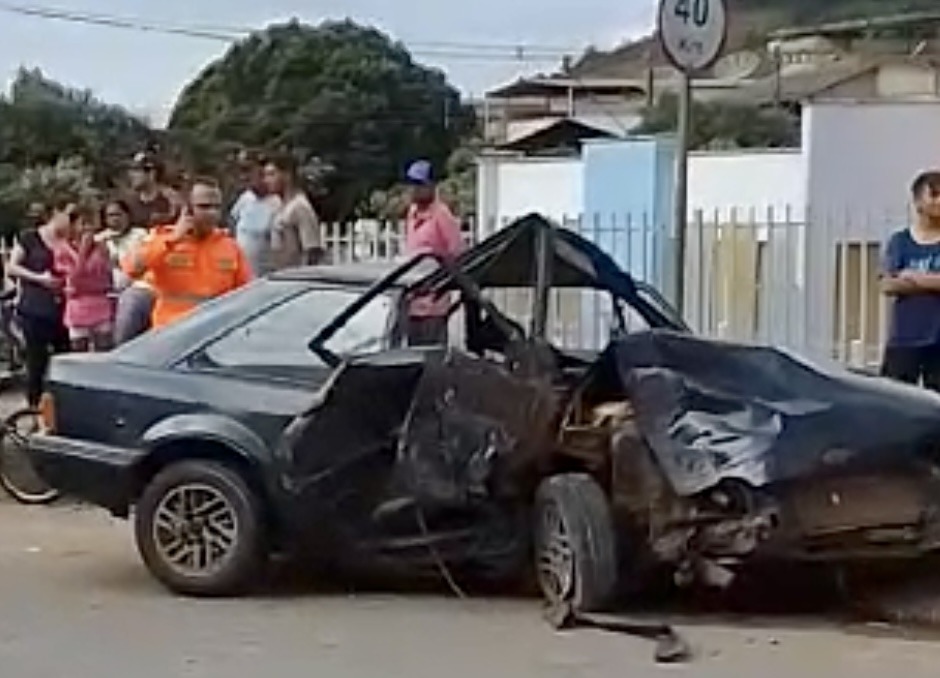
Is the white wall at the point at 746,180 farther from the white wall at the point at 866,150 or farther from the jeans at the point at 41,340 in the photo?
the jeans at the point at 41,340

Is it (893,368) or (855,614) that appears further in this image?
(893,368)

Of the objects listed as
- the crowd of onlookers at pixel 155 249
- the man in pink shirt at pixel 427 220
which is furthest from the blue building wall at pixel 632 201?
the crowd of onlookers at pixel 155 249

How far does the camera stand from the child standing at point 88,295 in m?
15.5

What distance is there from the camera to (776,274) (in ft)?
51.8

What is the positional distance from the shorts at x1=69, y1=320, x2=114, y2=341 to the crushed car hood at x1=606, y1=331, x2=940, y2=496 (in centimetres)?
632

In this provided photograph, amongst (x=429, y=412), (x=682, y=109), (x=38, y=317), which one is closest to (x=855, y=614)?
(x=429, y=412)

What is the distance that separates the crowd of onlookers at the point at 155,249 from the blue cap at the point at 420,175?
1cm

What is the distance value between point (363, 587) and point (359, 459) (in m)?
0.77

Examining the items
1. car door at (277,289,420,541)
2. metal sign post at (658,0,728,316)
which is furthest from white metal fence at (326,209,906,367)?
car door at (277,289,420,541)

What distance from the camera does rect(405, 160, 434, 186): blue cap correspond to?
14375 millimetres

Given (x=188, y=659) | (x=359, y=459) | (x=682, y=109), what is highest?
(x=682, y=109)

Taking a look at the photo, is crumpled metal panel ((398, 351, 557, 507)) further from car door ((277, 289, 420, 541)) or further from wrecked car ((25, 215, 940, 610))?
car door ((277, 289, 420, 541))

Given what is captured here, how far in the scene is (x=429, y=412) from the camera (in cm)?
1000

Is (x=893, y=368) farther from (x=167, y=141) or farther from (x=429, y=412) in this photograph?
(x=167, y=141)
